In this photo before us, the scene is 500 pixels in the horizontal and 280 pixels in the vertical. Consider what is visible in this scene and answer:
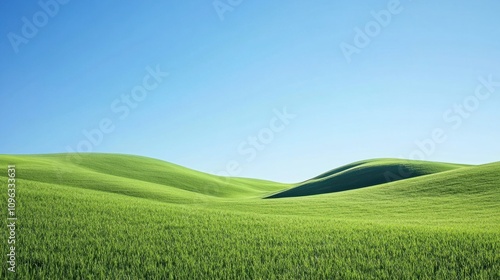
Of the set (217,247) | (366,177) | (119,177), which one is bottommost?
(217,247)

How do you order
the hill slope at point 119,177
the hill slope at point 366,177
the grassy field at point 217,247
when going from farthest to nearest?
the hill slope at point 366,177
the hill slope at point 119,177
the grassy field at point 217,247

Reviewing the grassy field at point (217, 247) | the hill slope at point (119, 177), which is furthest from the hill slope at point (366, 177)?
the grassy field at point (217, 247)

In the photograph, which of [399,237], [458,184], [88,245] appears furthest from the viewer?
[458,184]

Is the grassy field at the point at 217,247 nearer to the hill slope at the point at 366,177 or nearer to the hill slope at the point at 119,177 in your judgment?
the hill slope at the point at 119,177

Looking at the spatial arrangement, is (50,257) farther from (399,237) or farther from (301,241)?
(399,237)

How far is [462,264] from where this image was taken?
787 cm

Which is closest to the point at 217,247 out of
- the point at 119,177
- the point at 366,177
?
the point at 119,177

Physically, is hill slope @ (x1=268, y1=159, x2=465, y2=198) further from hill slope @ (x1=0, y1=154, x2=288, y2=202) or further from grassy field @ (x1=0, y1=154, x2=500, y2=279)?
grassy field @ (x1=0, y1=154, x2=500, y2=279)

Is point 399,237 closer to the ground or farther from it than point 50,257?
closer to the ground

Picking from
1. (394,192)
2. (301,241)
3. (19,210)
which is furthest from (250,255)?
(394,192)

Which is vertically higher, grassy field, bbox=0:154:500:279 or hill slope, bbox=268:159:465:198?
hill slope, bbox=268:159:465:198

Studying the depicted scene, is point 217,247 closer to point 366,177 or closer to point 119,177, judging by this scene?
point 119,177

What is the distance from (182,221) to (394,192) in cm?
2550

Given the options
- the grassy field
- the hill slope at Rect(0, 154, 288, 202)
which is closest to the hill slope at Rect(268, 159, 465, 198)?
the hill slope at Rect(0, 154, 288, 202)
